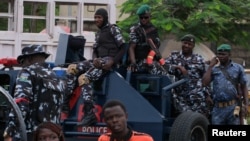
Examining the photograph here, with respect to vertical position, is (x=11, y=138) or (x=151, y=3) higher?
(x=151, y=3)

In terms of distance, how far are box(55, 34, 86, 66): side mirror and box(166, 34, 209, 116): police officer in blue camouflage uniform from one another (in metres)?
1.29

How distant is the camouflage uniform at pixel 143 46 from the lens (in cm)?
1193

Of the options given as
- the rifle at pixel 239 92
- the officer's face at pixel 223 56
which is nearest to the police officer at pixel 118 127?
the officer's face at pixel 223 56

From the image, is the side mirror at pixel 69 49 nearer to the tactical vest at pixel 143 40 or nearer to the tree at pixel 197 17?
the tactical vest at pixel 143 40

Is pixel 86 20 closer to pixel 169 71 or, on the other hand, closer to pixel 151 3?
pixel 151 3

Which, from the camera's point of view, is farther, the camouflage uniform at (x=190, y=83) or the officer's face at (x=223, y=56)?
the camouflage uniform at (x=190, y=83)

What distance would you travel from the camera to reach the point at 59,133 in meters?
6.04

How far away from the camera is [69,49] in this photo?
489 inches

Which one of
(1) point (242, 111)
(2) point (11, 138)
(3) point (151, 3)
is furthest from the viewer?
(3) point (151, 3)

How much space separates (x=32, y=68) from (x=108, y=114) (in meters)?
2.62

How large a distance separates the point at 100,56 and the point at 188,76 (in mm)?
1283

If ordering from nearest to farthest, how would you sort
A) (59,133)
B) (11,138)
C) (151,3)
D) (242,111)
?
(59,133) < (11,138) < (242,111) < (151,3)

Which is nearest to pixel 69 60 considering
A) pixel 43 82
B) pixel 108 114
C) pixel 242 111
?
pixel 242 111

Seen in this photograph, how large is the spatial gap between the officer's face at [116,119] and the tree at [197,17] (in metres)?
15.3
